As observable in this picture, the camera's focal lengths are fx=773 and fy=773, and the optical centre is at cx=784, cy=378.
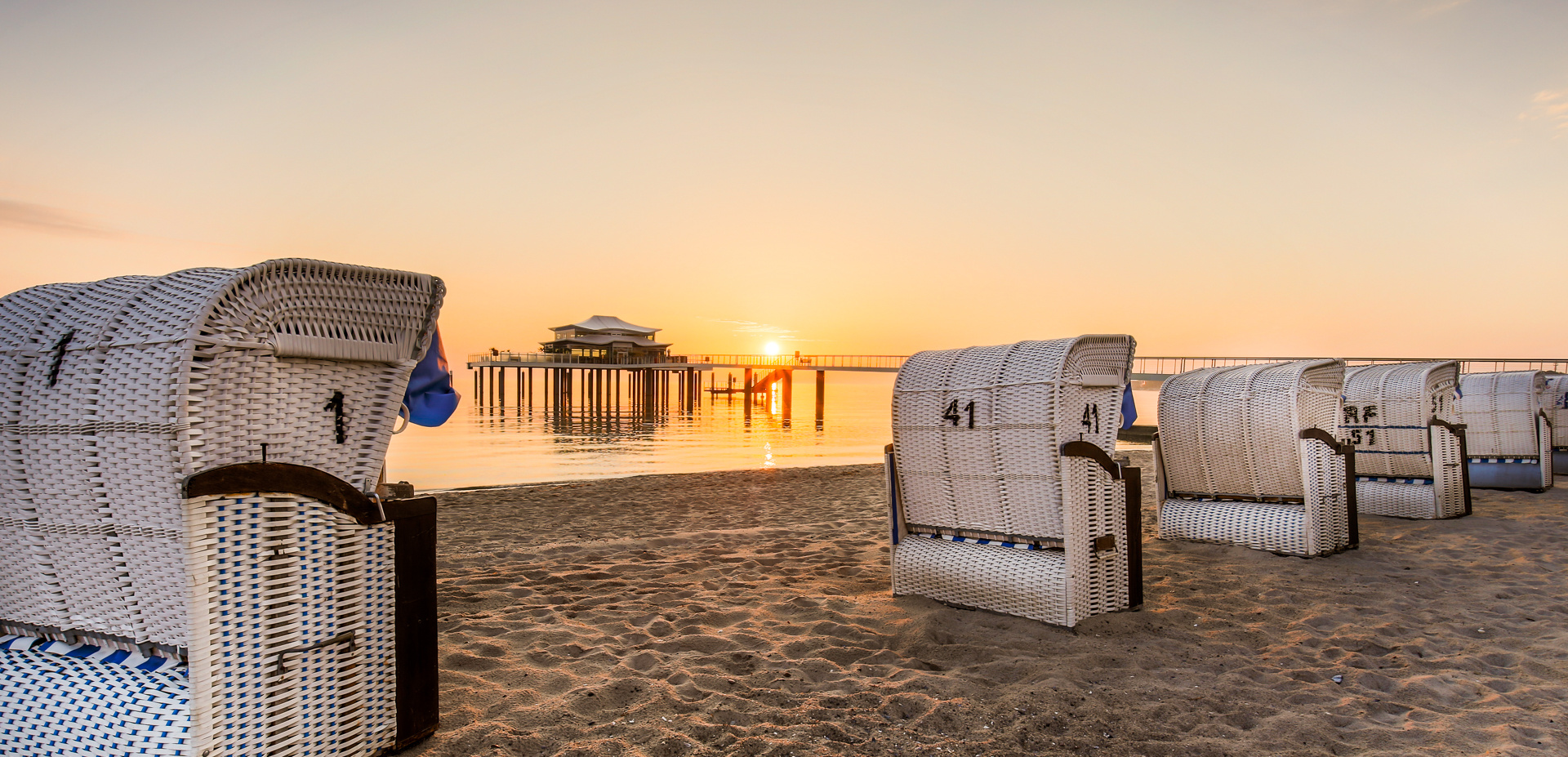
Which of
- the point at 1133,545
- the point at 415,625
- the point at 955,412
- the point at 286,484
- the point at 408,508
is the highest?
the point at 955,412

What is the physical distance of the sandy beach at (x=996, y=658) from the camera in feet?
8.77

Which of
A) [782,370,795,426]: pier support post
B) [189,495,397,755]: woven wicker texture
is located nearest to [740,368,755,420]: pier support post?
[782,370,795,426]: pier support post

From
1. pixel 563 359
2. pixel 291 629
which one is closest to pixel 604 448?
pixel 291 629

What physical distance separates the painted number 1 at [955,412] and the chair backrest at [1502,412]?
8.53 meters

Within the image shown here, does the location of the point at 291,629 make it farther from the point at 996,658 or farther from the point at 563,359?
the point at 563,359

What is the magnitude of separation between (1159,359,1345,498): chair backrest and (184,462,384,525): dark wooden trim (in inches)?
216

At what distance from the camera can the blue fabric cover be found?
8.46 ft

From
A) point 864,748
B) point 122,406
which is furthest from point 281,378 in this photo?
point 864,748

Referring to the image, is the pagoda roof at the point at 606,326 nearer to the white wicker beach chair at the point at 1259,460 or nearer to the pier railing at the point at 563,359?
the pier railing at the point at 563,359

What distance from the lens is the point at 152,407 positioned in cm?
185

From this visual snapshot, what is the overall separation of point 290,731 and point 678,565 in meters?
3.37

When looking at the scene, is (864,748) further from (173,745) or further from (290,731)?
(173,745)

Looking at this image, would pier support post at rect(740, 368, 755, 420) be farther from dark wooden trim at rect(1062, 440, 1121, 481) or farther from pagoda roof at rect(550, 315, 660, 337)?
dark wooden trim at rect(1062, 440, 1121, 481)

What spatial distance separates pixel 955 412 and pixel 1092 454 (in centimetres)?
70
